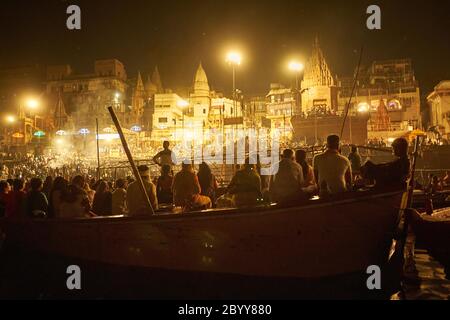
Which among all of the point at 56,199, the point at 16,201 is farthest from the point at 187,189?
the point at 16,201

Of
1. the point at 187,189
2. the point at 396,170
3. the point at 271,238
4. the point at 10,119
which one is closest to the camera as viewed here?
the point at 396,170

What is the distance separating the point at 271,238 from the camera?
6695 millimetres

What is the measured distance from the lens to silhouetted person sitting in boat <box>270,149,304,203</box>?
696 cm

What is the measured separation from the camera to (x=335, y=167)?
6.61 m

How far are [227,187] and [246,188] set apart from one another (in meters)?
0.91

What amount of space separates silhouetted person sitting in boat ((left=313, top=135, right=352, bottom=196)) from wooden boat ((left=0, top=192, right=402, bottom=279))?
0.46 meters

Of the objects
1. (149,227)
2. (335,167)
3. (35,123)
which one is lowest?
(149,227)

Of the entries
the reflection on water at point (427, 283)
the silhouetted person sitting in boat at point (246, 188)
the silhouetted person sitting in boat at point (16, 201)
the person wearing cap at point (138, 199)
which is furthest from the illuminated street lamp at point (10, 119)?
the reflection on water at point (427, 283)

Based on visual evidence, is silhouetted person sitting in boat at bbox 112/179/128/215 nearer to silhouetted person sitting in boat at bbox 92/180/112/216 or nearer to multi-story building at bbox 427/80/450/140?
silhouetted person sitting in boat at bbox 92/180/112/216

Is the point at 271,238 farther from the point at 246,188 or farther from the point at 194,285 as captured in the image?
the point at 194,285

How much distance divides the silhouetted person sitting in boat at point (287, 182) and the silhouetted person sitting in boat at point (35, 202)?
634 centimetres
